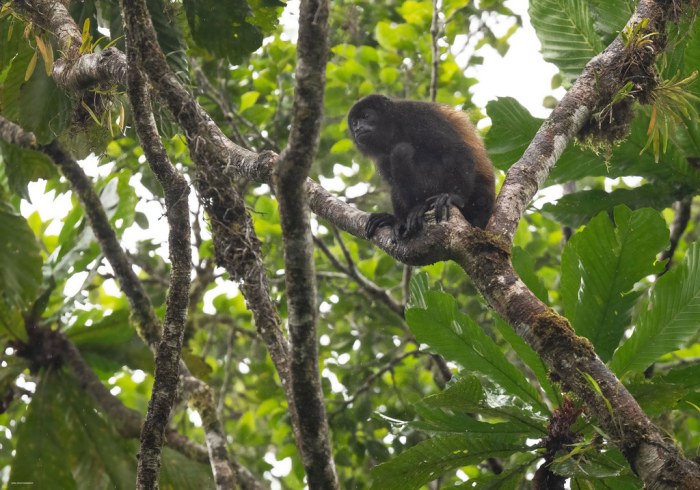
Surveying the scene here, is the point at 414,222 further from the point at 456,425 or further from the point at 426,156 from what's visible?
the point at 426,156

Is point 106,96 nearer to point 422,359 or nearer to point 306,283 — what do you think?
point 306,283

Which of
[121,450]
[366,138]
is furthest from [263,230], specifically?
[121,450]

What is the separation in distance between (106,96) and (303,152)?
2.09 metres

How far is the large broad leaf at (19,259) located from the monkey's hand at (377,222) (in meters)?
2.60

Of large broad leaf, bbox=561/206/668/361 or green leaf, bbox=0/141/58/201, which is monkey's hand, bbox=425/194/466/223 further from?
green leaf, bbox=0/141/58/201

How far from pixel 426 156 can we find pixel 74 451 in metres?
3.13

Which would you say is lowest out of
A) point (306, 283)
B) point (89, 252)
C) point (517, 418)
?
point (517, 418)

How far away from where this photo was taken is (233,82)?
7.74 meters

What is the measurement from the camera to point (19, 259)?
5.38m

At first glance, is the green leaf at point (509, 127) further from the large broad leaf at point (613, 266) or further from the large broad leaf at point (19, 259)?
the large broad leaf at point (19, 259)

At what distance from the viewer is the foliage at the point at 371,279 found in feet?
11.8

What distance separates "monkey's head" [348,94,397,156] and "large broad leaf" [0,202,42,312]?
255 cm

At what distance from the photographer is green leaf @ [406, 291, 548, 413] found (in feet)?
11.7

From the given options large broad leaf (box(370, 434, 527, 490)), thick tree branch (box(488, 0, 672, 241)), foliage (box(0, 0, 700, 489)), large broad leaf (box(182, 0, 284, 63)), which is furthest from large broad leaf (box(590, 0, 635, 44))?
large broad leaf (box(370, 434, 527, 490))
